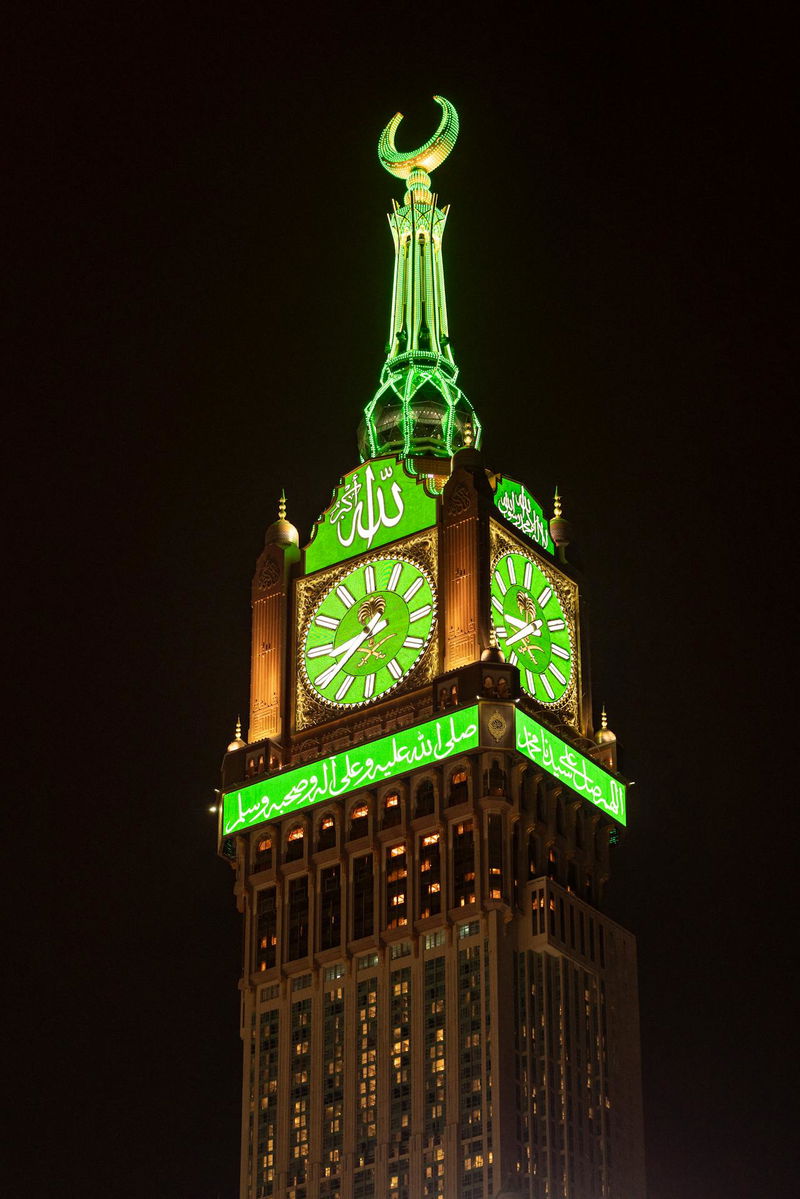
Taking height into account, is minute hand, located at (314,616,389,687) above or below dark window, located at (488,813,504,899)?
above

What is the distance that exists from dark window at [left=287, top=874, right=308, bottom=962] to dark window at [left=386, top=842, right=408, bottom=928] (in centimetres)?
612

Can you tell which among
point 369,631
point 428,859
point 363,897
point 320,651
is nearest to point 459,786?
point 428,859

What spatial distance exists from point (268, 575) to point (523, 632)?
1975 cm

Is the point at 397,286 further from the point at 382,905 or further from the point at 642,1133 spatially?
the point at 642,1133

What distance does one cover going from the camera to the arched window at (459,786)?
563ft

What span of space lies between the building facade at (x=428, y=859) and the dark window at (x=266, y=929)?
7.3 inches

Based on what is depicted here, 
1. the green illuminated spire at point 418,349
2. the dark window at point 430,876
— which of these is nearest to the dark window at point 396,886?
the dark window at point 430,876

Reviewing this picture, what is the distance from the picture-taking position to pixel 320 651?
18262 cm

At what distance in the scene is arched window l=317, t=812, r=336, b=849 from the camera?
176m

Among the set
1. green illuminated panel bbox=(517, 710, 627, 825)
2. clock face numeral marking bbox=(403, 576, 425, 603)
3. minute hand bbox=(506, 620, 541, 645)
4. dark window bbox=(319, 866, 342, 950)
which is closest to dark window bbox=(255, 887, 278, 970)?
dark window bbox=(319, 866, 342, 950)

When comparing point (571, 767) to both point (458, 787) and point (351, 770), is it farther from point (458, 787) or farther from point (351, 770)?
point (351, 770)

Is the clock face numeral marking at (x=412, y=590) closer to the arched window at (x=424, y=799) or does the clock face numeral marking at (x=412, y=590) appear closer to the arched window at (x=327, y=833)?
the arched window at (x=424, y=799)

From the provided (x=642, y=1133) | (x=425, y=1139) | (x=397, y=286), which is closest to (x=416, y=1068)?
(x=425, y=1139)

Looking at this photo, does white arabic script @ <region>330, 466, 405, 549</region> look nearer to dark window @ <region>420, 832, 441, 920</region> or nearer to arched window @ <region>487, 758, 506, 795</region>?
arched window @ <region>487, 758, 506, 795</region>
